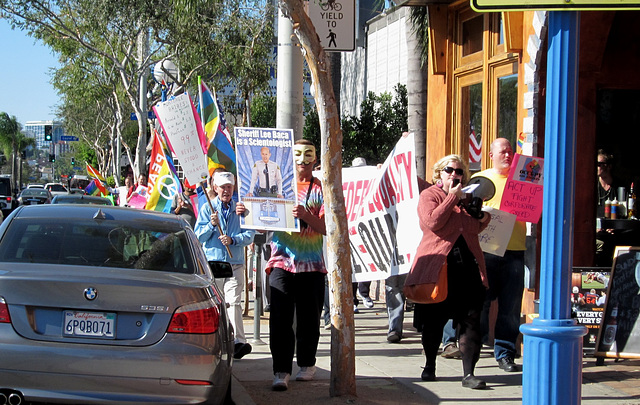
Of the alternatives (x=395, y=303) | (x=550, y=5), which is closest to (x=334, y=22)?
(x=395, y=303)

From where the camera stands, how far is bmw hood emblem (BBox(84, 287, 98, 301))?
478cm

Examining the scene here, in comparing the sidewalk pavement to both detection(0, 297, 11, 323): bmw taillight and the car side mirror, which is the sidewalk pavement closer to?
the car side mirror

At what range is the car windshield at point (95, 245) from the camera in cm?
539

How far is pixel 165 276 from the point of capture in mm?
5195

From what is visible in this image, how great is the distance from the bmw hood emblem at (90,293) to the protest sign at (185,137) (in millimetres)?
3502

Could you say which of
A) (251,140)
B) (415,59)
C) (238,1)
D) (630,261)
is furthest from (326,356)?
(238,1)

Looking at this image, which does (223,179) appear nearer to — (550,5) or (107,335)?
(107,335)

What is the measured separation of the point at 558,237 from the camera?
4.00 meters

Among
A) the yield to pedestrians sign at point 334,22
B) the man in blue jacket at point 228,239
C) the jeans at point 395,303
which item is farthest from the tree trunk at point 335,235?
the jeans at point 395,303

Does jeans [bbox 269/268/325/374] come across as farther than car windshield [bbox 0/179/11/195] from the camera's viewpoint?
No

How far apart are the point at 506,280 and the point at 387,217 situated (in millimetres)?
1262

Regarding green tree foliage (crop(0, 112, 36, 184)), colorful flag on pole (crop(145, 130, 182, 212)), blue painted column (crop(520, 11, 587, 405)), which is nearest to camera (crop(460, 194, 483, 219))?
blue painted column (crop(520, 11, 587, 405))

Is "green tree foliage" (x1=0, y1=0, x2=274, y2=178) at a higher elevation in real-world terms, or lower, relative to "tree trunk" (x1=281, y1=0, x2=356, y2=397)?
higher

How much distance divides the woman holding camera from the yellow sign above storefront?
283 cm
